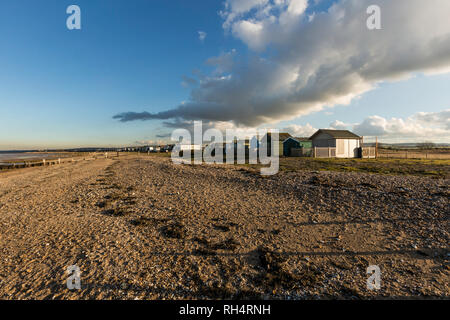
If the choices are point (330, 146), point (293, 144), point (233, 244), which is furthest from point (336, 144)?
point (233, 244)

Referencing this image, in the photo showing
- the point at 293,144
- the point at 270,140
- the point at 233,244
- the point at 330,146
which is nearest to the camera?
the point at 233,244

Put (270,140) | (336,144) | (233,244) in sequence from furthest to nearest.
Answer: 1. (270,140)
2. (336,144)
3. (233,244)

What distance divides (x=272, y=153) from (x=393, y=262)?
44617 millimetres

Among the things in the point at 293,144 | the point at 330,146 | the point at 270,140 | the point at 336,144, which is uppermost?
the point at 270,140

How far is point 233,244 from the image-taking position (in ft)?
22.3

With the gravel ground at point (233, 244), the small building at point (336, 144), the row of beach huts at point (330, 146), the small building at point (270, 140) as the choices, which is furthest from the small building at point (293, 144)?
the gravel ground at point (233, 244)

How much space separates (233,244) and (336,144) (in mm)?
41382

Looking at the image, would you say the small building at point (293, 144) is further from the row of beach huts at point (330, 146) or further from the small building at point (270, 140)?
the small building at point (270, 140)

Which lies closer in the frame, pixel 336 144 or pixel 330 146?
pixel 336 144

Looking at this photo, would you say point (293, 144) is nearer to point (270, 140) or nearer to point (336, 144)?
point (270, 140)

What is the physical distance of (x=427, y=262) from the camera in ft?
17.7

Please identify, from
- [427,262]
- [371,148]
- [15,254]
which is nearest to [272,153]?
[371,148]

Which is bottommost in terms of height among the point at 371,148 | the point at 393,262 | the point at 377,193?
the point at 393,262
